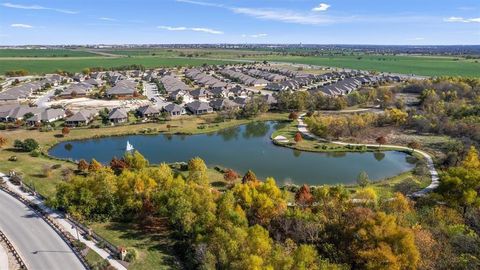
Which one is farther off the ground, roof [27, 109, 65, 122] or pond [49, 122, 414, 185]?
roof [27, 109, 65, 122]

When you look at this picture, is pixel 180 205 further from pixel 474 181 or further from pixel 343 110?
pixel 343 110

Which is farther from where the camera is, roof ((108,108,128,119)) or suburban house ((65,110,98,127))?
roof ((108,108,128,119))

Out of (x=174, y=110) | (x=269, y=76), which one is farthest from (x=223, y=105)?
(x=269, y=76)

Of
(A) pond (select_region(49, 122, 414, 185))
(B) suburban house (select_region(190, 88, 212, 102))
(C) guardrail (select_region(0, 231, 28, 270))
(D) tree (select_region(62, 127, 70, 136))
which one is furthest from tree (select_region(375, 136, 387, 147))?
(B) suburban house (select_region(190, 88, 212, 102))

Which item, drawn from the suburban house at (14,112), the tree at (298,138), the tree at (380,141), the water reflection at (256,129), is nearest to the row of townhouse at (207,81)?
the water reflection at (256,129)

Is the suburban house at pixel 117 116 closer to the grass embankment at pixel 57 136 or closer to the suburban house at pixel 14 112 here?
the grass embankment at pixel 57 136

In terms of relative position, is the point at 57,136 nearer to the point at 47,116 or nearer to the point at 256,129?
the point at 47,116

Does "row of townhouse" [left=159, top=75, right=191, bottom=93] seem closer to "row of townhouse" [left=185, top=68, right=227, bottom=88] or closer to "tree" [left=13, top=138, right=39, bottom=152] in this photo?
"row of townhouse" [left=185, top=68, right=227, bottom=88]
